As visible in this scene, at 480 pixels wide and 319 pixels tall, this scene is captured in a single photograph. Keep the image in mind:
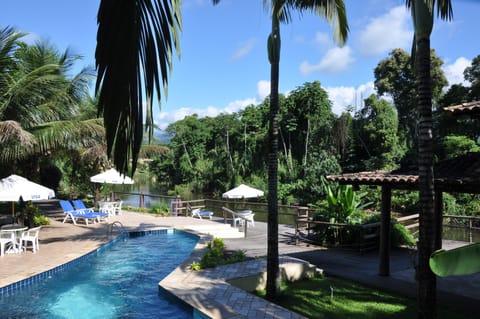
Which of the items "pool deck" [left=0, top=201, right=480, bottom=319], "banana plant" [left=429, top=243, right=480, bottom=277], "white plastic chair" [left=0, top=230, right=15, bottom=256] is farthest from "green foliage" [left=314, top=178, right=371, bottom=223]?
"banana plant" [left=429, top=243, right=480, bottom=277]

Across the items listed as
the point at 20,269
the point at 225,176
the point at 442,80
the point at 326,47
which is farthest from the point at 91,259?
the point at 442,80

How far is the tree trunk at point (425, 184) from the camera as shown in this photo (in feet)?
14.1

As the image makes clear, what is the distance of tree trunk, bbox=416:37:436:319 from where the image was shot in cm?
430

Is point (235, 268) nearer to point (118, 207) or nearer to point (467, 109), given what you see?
point (467, 109)

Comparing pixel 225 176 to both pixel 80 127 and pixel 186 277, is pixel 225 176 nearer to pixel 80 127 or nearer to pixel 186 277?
pixel 80 127

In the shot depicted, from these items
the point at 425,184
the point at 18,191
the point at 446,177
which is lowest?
the point at 18,191

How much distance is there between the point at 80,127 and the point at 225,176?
2440 cm

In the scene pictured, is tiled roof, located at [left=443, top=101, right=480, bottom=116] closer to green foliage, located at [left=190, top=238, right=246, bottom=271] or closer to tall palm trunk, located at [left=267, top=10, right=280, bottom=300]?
tall palm trunk, located at [left=267, top=10, right=280, bottom=300]

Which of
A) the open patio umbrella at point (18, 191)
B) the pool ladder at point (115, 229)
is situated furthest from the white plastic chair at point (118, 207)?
the open patio umbrella at point (18, 191)

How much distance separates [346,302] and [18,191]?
9.20 meters

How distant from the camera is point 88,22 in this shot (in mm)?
1365

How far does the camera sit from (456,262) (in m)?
1.64

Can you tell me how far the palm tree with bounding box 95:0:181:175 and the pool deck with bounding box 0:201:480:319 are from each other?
17.4 feet

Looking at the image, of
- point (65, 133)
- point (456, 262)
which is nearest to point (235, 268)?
point (456, 262)
